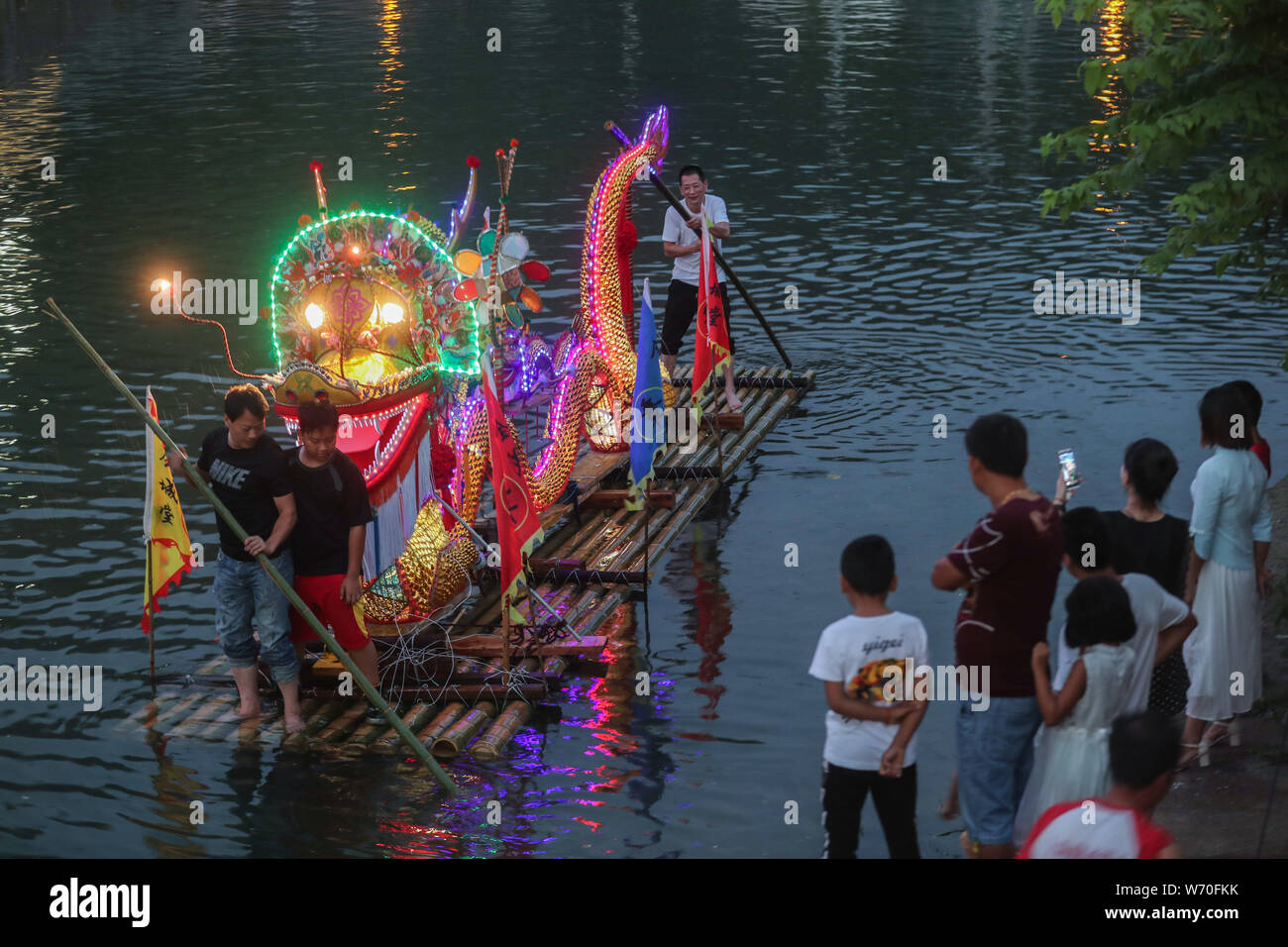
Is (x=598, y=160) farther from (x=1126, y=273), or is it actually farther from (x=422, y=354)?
(x=422, y=354)

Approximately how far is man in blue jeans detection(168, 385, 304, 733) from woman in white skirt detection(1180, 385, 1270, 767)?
166 inches

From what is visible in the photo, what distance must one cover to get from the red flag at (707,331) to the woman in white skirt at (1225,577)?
14.2 feet

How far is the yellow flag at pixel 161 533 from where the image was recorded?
765cm

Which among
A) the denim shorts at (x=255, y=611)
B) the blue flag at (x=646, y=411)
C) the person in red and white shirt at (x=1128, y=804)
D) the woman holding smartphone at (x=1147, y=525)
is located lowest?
the person in red and white shirt at (x=1128, y=804)

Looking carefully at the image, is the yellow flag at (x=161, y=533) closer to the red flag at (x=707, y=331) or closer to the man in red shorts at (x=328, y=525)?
the man in red shorts at (x=328, y=525)

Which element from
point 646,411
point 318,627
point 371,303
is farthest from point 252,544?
point 646,411

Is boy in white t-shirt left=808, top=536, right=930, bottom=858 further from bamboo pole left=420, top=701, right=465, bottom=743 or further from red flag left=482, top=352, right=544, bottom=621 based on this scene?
red flag left=482, top=352, right=544, bottom=621

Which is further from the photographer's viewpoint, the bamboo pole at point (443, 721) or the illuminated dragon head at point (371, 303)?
the illuminated dragon head at point (371, 303)

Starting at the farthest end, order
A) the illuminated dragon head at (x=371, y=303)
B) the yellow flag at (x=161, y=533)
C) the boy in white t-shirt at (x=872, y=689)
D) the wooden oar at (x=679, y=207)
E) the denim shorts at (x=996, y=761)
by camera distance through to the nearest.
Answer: the wooden oar at (x=679, y=207), the illuminated dragon head at (x=371, y=303), the yellow flag at (x=161, y=533), the denim shorts at (x=996, y=761), the boy in white t-shirt at (x=872, y=689)

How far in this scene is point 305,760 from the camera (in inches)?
280

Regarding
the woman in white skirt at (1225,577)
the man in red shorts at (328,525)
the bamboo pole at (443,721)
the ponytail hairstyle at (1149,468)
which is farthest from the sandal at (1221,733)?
the man in red shorts at (328,525)

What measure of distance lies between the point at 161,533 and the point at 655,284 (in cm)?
864

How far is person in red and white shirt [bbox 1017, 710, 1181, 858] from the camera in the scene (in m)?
4.12

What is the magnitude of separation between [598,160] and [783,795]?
54.1 feet
